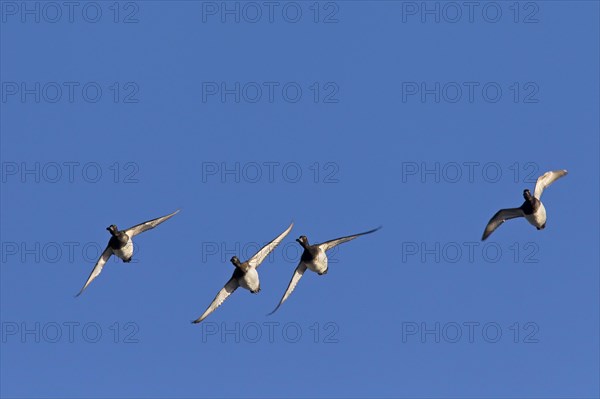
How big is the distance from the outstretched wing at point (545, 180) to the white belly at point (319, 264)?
30.6 ft

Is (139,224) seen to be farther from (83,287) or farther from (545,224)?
(545,224)

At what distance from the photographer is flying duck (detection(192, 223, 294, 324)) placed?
71.7m

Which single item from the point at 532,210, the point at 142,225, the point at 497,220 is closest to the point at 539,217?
the point at 532,210

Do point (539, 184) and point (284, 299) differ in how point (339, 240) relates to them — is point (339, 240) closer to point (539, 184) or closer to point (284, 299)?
point (284, 299)

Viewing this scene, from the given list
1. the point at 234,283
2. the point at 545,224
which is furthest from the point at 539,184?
the point at 234,283

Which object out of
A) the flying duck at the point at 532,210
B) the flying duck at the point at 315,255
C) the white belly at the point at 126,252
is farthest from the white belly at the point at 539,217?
the white belly at the point at 126,252

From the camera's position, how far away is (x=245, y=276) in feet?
235

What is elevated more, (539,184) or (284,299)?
(539,184)

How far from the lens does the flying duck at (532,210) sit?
70.2 m

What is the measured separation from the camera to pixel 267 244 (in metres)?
72.0

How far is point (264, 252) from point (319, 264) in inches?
95.9

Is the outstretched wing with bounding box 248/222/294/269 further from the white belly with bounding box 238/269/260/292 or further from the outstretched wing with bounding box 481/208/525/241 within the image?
the outstretched wing with bounding box 481/208/525/241

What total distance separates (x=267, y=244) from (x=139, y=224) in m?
5.96

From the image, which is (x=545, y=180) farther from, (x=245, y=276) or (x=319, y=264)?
(x=245, y=276)
